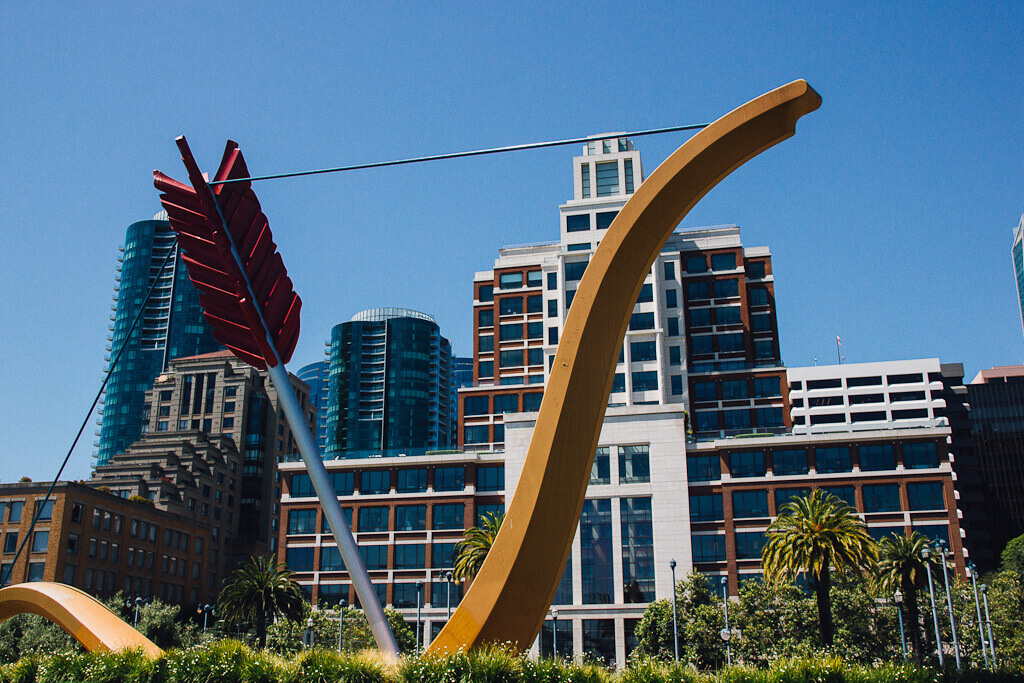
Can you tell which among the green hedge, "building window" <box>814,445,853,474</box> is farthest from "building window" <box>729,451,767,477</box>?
the green hedge

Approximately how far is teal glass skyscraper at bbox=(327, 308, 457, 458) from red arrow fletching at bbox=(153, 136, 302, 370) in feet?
535

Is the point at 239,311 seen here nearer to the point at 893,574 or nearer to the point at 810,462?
the point at 893,574

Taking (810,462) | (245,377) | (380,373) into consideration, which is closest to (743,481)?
(810,462)

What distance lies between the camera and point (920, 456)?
65.9 meters

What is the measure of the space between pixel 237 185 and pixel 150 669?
1033 centimetres

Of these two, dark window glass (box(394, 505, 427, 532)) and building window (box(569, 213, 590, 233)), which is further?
building window (box(569, 213, 590, 233))

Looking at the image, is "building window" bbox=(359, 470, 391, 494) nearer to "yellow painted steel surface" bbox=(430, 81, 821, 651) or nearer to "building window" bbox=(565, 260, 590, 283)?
"building window" bbox=(565, 260, 590, 283)

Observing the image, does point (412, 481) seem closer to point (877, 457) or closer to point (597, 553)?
point (597, 553)

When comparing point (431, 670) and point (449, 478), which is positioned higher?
point (449, 478)

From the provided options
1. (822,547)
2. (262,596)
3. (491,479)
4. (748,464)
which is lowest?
(262,596)

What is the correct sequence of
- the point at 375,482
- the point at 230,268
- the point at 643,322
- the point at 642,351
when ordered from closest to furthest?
1. the point at 230,268
2. the point at 375,482
3. the point at 642,351
4. the point at 643,322

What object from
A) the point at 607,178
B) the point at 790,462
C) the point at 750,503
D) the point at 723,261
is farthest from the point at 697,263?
the point at 750,503

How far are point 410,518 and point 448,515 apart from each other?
318 centimetres

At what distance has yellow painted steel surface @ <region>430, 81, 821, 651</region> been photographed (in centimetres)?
1435
